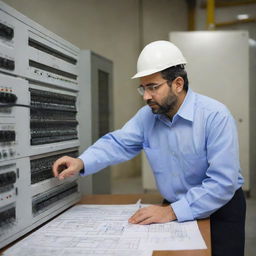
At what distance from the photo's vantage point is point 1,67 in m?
0.83

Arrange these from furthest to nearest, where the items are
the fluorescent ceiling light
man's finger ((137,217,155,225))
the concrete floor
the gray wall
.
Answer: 1. the fluorescent ceiling light
2. the gray wall
3. the concrete floor
4. man's finger ((137,217,155,225))

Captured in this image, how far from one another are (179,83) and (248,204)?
7.96 feet

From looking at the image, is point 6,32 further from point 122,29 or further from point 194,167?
point 122,29

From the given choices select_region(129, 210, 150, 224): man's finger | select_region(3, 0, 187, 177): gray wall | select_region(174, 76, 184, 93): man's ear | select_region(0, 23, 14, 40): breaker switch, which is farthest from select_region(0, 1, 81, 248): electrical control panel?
select_region(3, 0, 187, 177): gray wall

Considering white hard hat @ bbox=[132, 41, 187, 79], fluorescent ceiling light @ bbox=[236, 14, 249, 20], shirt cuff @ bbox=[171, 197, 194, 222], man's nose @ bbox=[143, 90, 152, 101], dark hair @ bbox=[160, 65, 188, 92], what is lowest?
shirt cuff @ bbox=[171, 197, 194, 222]

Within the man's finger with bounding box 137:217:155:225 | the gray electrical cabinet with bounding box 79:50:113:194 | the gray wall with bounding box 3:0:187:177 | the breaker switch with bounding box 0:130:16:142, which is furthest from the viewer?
the gray wall with bounding box 3:0:187:177

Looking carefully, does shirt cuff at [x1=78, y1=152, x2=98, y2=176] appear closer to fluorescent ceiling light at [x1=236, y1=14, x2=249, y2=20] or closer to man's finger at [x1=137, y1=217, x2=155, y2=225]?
man's finger at [x1=137, y1=217, x2=155, y2=225]

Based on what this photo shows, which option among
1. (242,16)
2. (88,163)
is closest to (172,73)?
(88,163)

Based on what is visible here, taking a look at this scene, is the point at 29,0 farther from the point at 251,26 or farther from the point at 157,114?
the point at 251,26

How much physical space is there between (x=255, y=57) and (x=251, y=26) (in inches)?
42.4

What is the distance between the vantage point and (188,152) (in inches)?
45.5

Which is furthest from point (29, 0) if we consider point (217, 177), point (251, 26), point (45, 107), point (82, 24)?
point (251, 26)

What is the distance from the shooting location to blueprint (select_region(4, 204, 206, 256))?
32.8 inches

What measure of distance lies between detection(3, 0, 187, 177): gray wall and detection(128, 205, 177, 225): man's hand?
2289mm
